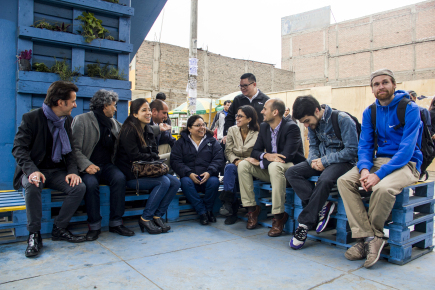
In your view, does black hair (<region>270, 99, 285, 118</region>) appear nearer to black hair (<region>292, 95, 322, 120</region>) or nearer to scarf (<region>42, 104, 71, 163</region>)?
black hair (<region>292, 95, 322, 120</region>)

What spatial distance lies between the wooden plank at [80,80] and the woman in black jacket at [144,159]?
1185 millimetres

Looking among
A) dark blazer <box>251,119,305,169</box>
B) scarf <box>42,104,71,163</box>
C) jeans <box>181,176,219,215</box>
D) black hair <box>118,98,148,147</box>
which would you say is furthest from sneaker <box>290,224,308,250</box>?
scarf <box>42,104,71,163</box>

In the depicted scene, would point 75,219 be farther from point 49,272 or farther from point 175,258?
point 175,258

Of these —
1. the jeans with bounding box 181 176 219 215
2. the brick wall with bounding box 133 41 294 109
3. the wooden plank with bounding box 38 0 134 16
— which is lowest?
the jeans with bounding box 181 176 219 215

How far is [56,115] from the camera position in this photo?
3.51m

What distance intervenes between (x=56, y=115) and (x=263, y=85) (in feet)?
88.2

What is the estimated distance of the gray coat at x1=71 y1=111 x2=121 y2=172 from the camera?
3.75 meters

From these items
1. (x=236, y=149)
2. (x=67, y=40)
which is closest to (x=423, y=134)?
(x=236, y=149)

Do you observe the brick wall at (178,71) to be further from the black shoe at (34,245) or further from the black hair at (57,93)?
the black shoe at (34,245)

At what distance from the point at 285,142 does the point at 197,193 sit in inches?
55.7

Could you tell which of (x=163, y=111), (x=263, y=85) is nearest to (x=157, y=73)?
(x=263, y=85)

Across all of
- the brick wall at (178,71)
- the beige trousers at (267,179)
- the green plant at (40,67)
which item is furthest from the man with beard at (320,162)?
the brick wall at (178,71)

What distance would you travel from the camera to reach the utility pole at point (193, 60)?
23.0 feet

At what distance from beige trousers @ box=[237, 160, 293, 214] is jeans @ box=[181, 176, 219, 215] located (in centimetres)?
43
